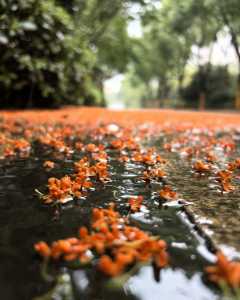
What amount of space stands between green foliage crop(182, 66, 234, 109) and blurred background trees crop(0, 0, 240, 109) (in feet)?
0.27

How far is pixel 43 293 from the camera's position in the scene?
1077 millimetres

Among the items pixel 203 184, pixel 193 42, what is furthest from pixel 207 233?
pixel 193 42

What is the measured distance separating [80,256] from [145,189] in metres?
1.01

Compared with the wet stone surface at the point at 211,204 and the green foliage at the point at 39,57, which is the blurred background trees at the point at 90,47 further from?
the wet stone surface at the point at 211,204

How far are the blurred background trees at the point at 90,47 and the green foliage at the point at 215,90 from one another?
8 centimetres

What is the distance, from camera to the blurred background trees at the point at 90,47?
9.55 meters

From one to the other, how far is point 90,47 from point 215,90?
15128mm

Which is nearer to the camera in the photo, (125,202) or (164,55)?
(125,202)

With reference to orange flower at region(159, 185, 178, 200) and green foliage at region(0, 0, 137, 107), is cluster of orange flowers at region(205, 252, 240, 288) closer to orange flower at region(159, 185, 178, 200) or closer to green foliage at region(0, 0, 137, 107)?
orange flower at region(159, 185, 178, 200)

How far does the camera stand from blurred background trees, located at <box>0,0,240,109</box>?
9555 mm

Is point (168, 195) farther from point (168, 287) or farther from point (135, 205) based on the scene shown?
point (168, 287)

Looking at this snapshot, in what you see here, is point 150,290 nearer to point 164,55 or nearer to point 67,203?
point 67,203

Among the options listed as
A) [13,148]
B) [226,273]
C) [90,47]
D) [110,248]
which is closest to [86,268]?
[110,248]

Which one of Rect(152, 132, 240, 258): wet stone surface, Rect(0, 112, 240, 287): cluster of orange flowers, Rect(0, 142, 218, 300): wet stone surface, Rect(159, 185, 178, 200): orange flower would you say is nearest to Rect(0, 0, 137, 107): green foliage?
Rect(0, 112, 240, 287): cluster of orange flowers
